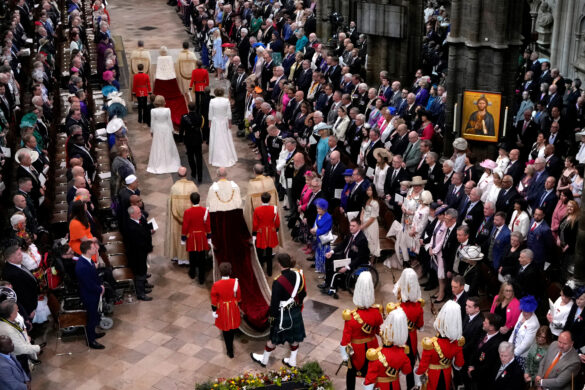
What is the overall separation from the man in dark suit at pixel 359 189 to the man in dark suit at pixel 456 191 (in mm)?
1346

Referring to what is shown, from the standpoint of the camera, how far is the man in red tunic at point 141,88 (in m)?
19.7

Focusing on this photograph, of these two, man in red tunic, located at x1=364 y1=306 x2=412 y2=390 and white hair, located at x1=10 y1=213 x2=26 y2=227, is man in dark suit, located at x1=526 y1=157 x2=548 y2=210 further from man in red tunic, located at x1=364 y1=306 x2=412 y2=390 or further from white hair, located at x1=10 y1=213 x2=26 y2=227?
white hair, located at x1=10 y1=213 x2=26 y2=227

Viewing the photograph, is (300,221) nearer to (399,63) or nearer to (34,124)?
(34,124)

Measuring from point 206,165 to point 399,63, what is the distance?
226 inches

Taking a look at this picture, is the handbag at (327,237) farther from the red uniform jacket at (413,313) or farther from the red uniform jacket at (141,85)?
the red uniform jacket at (141,85)

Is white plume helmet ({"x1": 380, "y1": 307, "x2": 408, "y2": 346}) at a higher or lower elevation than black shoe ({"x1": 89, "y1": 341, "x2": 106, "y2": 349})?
higher

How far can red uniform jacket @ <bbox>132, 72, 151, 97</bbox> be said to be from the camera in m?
19.7

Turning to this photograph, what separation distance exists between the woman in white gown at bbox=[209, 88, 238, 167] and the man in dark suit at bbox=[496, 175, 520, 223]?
22.0 ft

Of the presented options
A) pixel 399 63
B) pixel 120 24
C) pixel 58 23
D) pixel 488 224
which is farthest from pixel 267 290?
pixel 120 24

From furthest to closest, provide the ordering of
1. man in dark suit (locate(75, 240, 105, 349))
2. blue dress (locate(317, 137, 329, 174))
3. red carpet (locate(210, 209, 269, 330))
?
blue dress (locate(317, 137, 329, 174)), red carpet (locate(210, 209, 269, 330)), man in dark suit (locate(75, 240, 105, 349))

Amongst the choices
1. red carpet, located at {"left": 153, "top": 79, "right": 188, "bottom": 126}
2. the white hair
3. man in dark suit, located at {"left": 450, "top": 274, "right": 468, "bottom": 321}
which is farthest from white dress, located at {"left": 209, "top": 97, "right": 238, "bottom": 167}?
man in dark suit, located at {"left": 450, "top": 274, "right": 468, "bottom": 321}

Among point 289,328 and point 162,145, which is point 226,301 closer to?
point 289,328

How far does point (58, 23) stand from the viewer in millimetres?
27672

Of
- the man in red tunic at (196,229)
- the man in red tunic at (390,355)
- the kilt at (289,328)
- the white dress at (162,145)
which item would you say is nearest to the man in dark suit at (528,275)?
the man in red tunic at (390,355)
